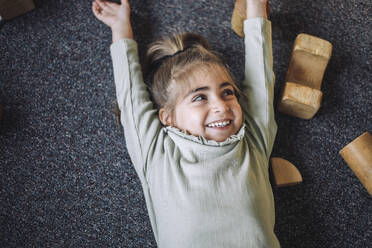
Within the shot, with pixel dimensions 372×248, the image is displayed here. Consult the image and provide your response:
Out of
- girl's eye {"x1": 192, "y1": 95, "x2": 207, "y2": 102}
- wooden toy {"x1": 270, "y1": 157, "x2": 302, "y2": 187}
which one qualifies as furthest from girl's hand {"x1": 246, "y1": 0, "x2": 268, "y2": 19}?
wooden toy {"x1": 270, "y1": 157, "x2": 302, "y2": 187}

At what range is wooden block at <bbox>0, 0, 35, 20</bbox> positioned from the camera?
94 cm

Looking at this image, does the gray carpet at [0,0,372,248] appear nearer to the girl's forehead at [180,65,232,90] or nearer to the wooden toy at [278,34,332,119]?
the wooden toy at [278,34,332,119]

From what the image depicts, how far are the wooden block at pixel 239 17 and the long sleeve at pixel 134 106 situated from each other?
1.05 ft

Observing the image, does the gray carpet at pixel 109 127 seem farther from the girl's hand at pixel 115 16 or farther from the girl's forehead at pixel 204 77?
the girl's forehead at pixel 204 77

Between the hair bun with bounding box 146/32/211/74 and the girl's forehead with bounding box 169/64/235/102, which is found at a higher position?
the hair bun with bounding box 146/32/211/74

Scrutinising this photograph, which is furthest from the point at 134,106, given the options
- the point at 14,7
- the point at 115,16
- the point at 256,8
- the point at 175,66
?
the point at 14,7

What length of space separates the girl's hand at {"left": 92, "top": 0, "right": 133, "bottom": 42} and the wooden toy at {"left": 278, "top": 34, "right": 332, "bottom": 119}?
0.46m

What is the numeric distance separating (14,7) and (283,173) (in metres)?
0.93

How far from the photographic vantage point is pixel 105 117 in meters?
0.94

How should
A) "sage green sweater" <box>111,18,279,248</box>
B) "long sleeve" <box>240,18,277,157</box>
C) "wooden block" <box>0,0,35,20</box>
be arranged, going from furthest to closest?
"wooden block" <box>0,0,35,20</box>, "long sleeve" <box>240,18,277,157</box>, "sage green sweater" <box>111,18,279,248</box>

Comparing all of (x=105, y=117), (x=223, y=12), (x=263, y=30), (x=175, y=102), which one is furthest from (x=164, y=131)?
(x=223, y=12)

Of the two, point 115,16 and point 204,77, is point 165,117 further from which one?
point 115,16

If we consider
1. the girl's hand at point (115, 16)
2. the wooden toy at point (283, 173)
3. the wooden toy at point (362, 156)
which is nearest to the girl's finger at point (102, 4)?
the girl's hand at point (115, 16)

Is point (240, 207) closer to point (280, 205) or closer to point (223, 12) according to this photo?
point (280, 205)
